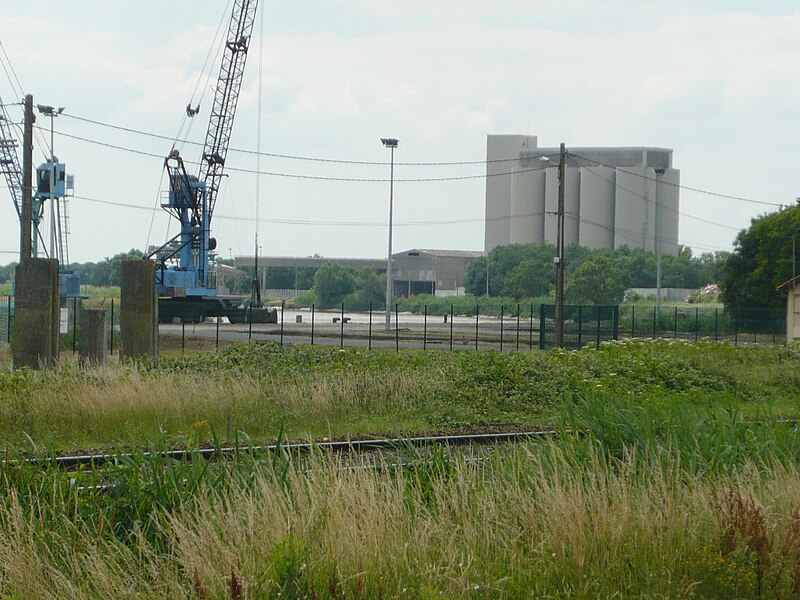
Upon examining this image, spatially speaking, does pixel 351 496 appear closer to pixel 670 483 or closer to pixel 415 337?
pixel 670 483

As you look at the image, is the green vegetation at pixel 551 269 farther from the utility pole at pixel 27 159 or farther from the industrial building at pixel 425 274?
the utility pole at pixel 27 159

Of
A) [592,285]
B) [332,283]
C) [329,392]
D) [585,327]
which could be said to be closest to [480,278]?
[332,283]

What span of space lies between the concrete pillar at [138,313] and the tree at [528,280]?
86.6 meters

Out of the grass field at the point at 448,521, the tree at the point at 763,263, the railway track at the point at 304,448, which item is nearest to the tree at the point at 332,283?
the tree at the point at 763,263

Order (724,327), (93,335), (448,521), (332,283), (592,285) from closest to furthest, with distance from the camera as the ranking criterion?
(448,521), (93,335), (724,327), (592,285), (332,283)

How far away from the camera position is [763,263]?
68.6 metres

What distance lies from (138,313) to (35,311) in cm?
233

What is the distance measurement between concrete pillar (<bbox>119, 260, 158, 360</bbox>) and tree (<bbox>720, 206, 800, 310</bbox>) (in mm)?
50217

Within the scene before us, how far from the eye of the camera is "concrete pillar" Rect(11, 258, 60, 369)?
2323cm

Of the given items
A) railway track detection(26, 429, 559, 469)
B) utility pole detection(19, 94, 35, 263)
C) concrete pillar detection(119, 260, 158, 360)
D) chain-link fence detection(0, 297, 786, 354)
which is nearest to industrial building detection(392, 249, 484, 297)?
chain-link fence detection(0, 297, 786, 354)

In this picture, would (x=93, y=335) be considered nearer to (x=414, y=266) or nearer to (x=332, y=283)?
(x=332, y=283)

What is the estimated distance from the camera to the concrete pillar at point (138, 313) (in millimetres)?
24438

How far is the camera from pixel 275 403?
1688 cm

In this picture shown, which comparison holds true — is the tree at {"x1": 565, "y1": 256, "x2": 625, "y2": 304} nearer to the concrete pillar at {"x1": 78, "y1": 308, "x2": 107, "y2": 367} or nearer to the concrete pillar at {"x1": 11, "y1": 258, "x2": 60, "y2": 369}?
the concrete pillar at {"x1": 78, "y1": 308, "x2": 107, "y2": 367}
